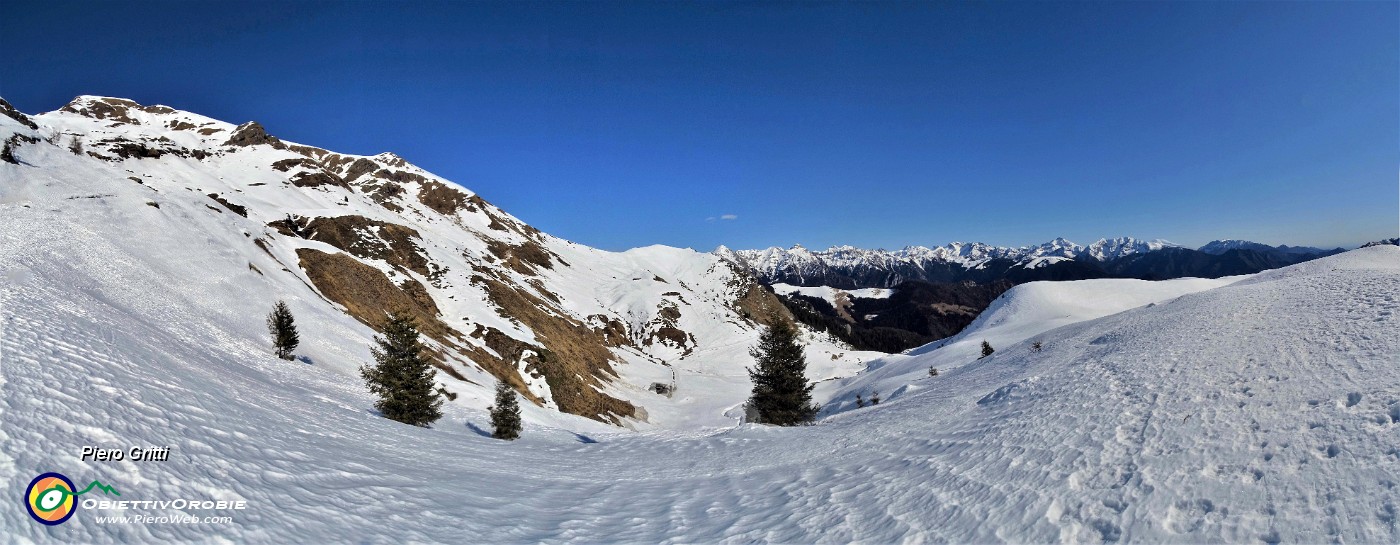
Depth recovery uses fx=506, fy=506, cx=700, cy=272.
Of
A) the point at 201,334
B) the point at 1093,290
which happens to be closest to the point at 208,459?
the point at 201,334

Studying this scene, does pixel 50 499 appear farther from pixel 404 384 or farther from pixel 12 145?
pixel 12 145


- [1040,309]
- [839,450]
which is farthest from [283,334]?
[1040,309]

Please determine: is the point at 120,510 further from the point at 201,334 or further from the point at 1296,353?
the point at 201,334

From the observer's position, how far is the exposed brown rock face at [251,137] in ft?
383

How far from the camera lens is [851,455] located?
11438 millimetres

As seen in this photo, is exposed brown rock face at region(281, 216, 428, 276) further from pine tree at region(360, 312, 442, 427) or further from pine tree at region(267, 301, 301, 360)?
pine tree at region(360, 312, 442, 427)

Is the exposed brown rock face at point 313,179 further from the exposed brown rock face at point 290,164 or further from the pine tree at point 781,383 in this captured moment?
the pine tree at point 781,383

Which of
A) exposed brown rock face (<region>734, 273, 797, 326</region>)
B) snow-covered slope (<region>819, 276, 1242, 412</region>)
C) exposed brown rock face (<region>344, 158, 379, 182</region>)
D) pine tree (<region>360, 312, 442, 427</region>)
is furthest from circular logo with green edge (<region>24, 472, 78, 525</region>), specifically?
exposed brown rock face (<region>344, 158, 379, 182</region>)

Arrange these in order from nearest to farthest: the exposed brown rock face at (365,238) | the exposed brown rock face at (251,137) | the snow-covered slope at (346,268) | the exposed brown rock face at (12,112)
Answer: the snow-covered slope at (346,268) → the exposed brown rock face at (12,112) → the exposed brown rock face at (365,238) → the exposed brown rock face at (251,137)

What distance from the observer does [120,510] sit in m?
5.29

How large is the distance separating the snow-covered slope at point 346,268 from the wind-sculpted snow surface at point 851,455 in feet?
47.5

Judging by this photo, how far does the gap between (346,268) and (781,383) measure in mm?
48074

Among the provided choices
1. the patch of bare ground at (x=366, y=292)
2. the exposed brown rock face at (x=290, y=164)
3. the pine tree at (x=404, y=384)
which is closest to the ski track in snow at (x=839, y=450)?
the pine tree at (x=404, y=384)

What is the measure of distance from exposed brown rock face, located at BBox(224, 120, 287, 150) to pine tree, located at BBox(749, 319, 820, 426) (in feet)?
461
